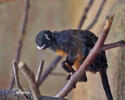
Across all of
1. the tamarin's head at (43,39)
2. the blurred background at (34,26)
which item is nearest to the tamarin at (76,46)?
the tamarin's head at (43,39)

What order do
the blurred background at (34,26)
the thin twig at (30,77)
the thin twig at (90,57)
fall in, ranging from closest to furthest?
1. the thin twig at (30,77)
2. the thin twig at (90,57)
3. the blurred background at (34,26)

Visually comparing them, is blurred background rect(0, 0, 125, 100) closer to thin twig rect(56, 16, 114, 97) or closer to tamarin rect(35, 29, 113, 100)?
tamarin rect(35, 29, 113, 100)

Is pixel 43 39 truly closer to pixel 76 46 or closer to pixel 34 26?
pixel 76 46

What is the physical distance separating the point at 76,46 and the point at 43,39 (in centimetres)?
17

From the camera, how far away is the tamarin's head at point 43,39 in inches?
63.1

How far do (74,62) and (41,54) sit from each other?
2.08m

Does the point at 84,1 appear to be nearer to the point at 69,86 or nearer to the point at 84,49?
the point at 84,49

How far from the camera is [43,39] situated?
5.31 ft

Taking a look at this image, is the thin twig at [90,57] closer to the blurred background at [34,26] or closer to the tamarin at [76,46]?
the tamarin at [76,46]

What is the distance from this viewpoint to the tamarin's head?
1.60m

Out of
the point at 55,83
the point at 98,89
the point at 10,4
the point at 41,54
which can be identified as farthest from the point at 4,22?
the point at 98,89

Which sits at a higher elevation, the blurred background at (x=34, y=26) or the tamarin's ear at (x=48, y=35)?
the tamarin's ear at (x=48, y=35)

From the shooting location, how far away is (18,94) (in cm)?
103

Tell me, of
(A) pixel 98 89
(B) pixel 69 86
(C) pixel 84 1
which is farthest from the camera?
(C) pixel 84 1
